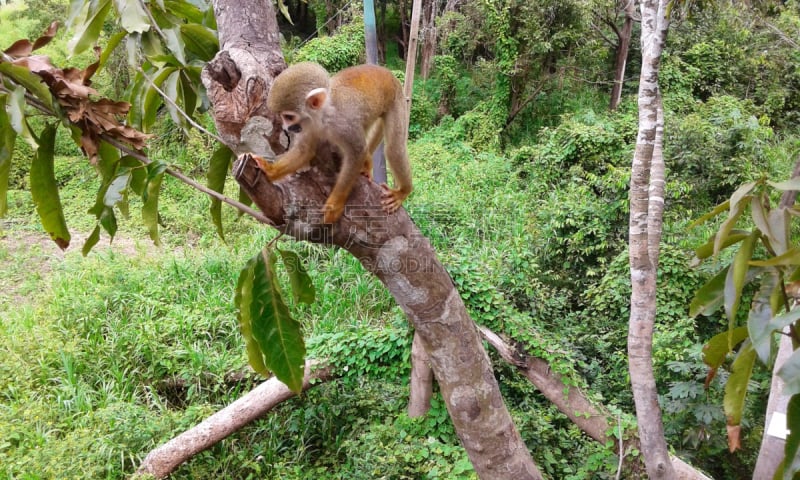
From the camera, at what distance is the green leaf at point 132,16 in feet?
5.63

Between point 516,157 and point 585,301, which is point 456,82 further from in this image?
point 585,301

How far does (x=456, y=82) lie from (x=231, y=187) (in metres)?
6.25

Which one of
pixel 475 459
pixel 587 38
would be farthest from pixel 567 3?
pixel 475 459

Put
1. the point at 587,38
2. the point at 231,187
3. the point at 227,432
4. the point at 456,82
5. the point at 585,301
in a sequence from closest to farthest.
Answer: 1. the point at 227,432
2. the point at 585,301
3. the point at 231,187
4. the point at 587,38
5. the point at 456,82

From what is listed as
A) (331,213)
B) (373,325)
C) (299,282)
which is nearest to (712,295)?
(331,213)

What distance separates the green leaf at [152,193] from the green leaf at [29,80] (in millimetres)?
310

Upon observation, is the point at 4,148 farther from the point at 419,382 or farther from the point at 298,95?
the point at 419,382

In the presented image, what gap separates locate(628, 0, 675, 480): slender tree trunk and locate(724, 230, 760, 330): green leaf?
0.94m

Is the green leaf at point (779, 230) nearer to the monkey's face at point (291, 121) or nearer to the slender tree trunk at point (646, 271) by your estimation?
the slender tree trunk at point (646, 271)

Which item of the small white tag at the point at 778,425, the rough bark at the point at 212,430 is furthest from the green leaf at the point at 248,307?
the small white tag at the point at 778,425

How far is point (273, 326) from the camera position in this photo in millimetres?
1697

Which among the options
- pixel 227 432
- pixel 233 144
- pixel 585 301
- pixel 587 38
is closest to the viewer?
pixel 233 144

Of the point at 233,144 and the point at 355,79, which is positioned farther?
the point at 355,79

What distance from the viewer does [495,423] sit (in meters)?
1.68
